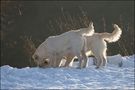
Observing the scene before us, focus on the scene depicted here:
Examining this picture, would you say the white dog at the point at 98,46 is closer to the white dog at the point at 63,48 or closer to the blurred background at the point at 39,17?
the white dog at the point at 63,48

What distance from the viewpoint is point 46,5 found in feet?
77.5

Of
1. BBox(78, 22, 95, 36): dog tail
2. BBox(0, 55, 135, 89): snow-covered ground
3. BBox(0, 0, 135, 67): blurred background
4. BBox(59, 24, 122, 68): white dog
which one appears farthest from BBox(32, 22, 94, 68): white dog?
BBox(0, 0, 135, 67): blurred background

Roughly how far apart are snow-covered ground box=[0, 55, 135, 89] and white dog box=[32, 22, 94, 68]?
74cm

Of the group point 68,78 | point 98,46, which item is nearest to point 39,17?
point 98,46

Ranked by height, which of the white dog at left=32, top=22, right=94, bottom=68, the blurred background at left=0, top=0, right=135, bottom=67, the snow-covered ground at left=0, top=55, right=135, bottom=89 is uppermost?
the blurred background at left=0, top=0, right=135, bottom=67

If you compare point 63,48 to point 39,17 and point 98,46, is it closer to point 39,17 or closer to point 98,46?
point 98,46

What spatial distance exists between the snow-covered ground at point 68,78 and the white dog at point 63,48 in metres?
0.74

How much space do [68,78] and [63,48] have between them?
2.11 m

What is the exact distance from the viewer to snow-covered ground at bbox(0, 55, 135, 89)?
24.5 ft

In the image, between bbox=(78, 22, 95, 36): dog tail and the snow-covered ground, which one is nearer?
the snow-covered ground

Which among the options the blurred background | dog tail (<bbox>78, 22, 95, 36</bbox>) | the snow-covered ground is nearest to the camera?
the snow-covered ground

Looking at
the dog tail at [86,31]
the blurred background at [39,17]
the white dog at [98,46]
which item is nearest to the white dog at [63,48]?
the dog tail at [86,31]

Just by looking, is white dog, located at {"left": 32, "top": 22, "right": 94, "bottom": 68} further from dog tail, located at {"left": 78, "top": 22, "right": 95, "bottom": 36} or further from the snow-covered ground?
the snow-covered ground

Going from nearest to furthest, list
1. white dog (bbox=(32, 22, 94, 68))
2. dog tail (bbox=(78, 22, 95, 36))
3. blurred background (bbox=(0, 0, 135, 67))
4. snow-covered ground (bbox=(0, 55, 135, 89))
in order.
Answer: snow-covered ground (bbox=(0, 55, 135, 89)) < white dog (bbox=(32, 22, 94, 68)) < dog tail (bbox=(78, 22, 95, 36)) < blurred background (bbox=(0, 0, 135, 67))
